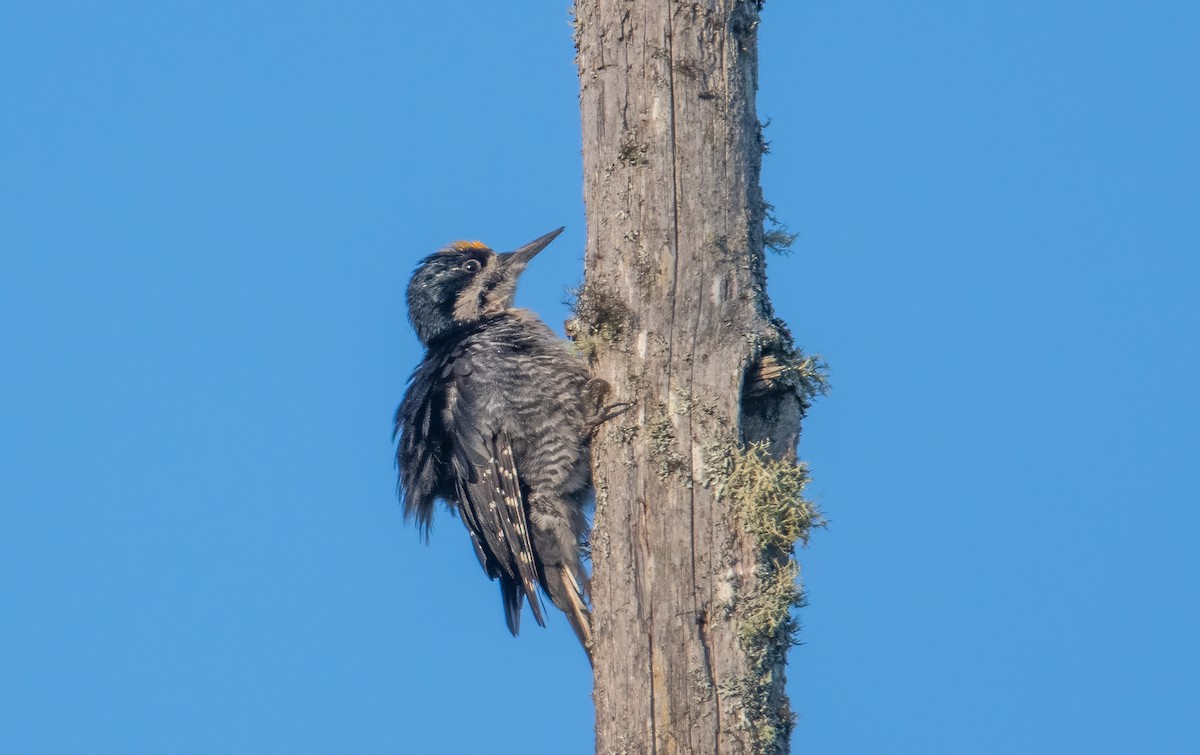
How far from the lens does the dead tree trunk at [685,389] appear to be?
3869 millimetres

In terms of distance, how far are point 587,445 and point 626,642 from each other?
1.27 m

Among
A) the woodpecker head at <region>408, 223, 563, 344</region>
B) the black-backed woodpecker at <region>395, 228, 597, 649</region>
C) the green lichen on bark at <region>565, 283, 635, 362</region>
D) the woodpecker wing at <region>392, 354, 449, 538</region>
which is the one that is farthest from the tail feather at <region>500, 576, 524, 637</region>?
the green lichen on bark at <region>565, 283, 635, 362</region>

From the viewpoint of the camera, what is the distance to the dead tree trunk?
387 centimetres

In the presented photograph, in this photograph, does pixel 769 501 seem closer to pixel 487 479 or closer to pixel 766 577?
pixel 766 577

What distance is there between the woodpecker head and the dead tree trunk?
1.92m

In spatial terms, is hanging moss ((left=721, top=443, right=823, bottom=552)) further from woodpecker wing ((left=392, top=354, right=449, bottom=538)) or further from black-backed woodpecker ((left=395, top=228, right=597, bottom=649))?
woodpecker wing ((left=392, top=354, right=449, bottom=538))

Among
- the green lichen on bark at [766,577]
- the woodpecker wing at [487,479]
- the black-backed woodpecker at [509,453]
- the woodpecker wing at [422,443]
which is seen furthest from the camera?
the woodpecker wing at [422,443]

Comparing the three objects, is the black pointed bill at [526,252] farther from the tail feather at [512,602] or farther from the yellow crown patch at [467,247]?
the tail feather at [512,602]

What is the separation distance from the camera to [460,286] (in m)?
6.43

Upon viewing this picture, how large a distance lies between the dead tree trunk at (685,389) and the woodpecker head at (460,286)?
192 cm

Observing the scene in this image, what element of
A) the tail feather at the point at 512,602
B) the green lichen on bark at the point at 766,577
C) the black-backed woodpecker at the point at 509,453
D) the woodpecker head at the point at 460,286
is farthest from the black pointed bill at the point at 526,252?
the green lichen on bark at the point at 766,577

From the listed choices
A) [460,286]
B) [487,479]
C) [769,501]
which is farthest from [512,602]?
[769,501]

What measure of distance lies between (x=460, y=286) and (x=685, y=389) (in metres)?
2.52

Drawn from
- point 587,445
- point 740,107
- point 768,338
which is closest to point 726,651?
point 768,338
